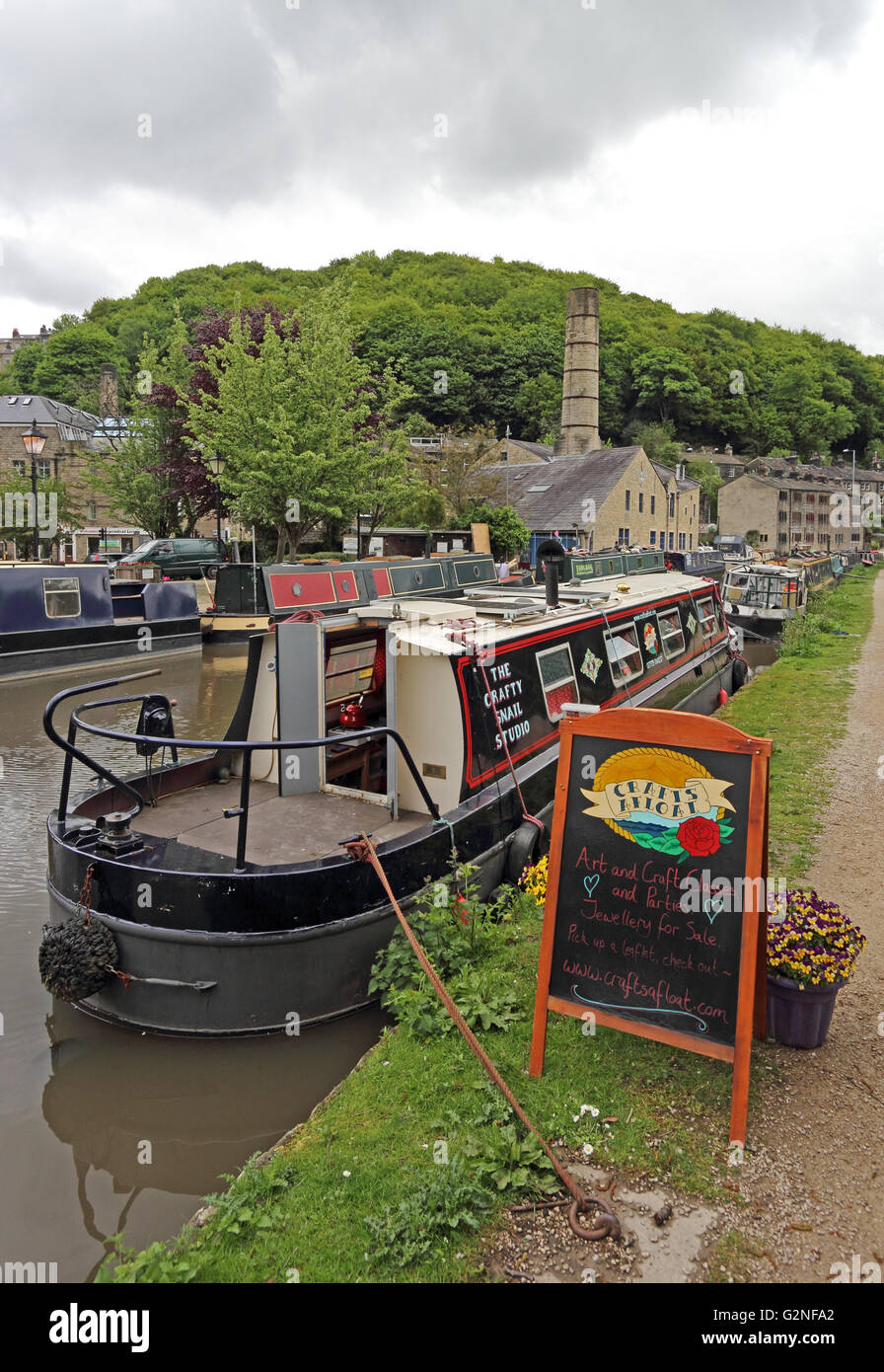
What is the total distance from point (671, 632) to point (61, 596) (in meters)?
13.2

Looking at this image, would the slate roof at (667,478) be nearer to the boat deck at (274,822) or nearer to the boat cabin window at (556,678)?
the boat cabin window at (556,678)

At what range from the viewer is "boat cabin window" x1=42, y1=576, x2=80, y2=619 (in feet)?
59.2

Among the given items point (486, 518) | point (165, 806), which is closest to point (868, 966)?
point (165, 806)

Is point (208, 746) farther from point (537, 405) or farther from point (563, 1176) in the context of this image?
point (537, 405)

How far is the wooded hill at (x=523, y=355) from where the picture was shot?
76.9 m

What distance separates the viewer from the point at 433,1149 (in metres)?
3.56

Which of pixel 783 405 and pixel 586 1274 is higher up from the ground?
pixel 783 405

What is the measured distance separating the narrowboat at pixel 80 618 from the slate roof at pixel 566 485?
25.9 metres

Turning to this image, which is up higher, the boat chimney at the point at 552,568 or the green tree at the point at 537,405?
the green tree at the point at 537,405

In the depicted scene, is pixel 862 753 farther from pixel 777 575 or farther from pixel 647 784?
pixel 777 575

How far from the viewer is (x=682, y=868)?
3.72 m

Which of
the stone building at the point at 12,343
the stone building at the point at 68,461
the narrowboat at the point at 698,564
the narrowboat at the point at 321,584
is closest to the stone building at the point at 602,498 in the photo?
the narrowboat at the point at 698,564

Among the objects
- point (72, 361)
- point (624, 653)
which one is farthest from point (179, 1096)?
point (72, 361)
